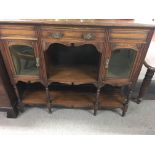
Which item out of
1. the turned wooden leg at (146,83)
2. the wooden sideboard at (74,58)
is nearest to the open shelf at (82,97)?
the wooden sideboard at (74,58)

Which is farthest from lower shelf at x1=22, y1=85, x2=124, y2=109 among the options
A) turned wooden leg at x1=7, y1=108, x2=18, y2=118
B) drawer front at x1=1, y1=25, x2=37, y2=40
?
drawer front at x1=1, y1=25, x2=37, y2=40

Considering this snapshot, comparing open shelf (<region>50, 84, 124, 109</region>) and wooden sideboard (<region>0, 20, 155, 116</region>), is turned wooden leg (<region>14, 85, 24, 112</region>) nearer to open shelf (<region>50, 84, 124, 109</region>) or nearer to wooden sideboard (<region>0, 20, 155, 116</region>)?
wooden sideboard (<region>0, 20, 155, 116</region>)

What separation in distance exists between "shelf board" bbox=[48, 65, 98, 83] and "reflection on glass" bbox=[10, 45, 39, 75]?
133 millimetres

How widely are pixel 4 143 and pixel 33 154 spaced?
0.13m

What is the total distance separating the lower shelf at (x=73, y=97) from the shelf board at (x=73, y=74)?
248 mm

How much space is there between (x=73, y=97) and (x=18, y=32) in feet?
2.32

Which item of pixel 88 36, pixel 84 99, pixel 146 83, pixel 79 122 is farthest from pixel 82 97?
pixel 88 36

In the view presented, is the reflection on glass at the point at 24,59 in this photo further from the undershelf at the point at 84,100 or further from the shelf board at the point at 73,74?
the undershelf at the point at 84,100

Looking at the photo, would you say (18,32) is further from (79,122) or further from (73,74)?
(79,122)

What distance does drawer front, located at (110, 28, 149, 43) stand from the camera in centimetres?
98
